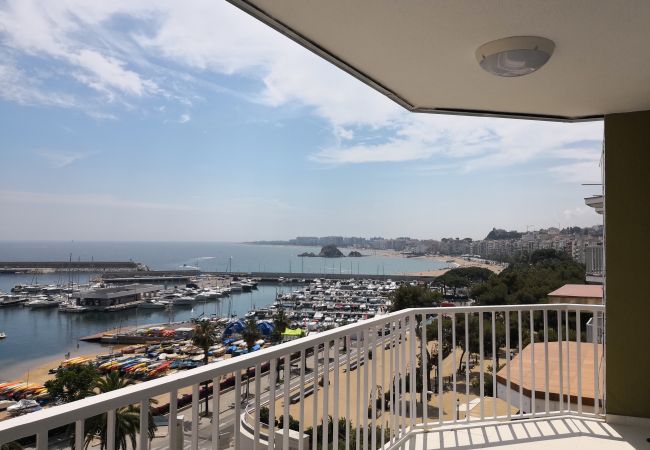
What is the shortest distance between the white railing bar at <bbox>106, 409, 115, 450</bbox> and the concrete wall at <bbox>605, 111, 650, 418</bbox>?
368 cm

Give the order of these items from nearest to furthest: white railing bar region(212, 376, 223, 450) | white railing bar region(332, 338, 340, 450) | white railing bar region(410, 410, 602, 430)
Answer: white railing bar region(212, 376, 223, 450) → white railing bar region(332, 338, 340, 450) → white railing bar region(410, 410, 602, 430)

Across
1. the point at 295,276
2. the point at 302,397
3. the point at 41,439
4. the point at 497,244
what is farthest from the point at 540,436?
the point at 295,276

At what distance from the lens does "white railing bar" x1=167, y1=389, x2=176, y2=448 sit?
1137 mm

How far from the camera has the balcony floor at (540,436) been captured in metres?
2.95

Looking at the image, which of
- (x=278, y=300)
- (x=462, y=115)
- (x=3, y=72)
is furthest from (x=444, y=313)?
(x=3, y=72)

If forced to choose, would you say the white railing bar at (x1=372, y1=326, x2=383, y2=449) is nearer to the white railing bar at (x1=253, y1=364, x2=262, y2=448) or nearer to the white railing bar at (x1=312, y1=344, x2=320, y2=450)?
the white railing bar at (x1=312, y1=344, x2=320, y2=450)

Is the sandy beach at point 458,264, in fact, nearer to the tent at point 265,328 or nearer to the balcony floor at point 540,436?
the tent at point 265,328

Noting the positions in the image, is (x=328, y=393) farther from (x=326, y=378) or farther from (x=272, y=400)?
(x=272, y=400)

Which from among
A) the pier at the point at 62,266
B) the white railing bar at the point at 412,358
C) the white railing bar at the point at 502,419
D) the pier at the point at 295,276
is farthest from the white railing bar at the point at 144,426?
the pier at the point at 62,266

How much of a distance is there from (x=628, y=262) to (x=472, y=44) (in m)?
2.33

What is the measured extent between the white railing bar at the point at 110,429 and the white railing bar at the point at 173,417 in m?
0.16

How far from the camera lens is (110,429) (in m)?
0.94

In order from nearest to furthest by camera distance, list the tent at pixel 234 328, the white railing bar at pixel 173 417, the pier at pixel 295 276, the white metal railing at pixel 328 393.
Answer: the white metal railing at pixel 328 393
the white railing bar at pixel 173 417
the tent at pixel 234 328
the pier at pixel 295 276

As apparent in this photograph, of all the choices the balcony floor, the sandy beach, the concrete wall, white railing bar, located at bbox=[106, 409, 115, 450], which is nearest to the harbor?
the sandy beach
